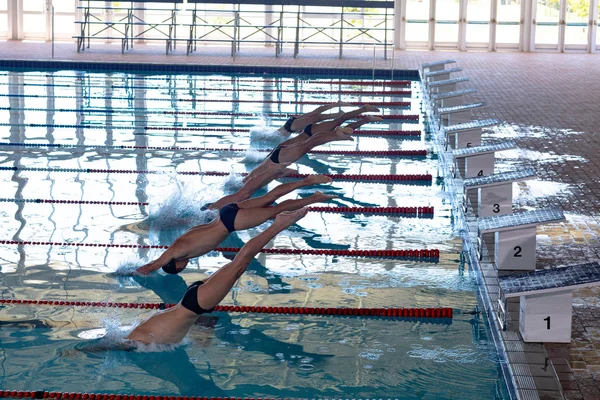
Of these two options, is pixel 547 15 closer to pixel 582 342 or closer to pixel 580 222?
pixel 580 222

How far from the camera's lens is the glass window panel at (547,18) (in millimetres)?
18047

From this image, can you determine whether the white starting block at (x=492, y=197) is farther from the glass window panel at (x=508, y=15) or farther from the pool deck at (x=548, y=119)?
the glass window panel at (x=508, y=15)

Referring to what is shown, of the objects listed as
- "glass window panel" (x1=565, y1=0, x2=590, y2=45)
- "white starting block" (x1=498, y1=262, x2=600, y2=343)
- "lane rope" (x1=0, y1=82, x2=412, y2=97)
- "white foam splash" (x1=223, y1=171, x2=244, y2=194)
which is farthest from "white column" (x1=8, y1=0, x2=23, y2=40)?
"white starting block" (x1=498, y1=262, x2=600, y2=343)

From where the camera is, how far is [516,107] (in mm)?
10008

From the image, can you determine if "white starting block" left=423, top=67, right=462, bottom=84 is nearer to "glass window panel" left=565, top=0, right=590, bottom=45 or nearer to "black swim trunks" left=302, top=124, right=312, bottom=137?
"black swim trunks" left=302, top=124, right=312, bottom=137

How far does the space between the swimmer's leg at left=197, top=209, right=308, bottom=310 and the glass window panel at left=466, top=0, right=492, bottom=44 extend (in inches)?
602

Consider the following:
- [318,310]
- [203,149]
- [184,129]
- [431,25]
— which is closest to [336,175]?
[203,149]

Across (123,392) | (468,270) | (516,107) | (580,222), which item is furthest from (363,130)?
(123,392)

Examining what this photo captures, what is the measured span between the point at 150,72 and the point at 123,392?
1049cm

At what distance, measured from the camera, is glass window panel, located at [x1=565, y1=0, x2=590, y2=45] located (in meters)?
18.0

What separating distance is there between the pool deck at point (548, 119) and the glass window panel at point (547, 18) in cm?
76

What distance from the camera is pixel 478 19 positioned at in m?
18.1

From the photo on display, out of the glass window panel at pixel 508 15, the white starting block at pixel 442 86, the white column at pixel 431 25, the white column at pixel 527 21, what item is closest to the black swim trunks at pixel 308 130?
the white starting block at pixel 442 86

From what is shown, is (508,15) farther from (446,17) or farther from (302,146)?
(302,146)
